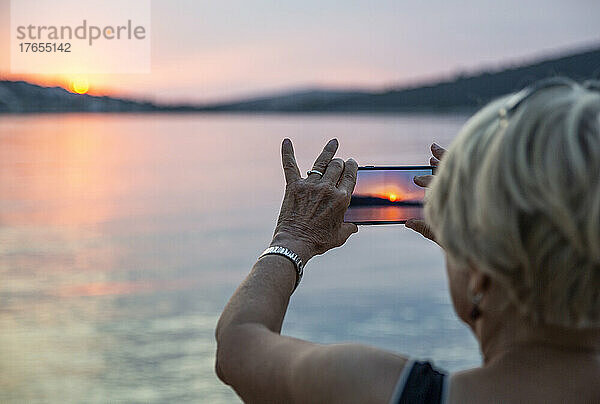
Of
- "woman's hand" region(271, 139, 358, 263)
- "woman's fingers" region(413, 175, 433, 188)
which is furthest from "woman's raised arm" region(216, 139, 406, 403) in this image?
"woman's fingers" region(413, 175, 433, 188)

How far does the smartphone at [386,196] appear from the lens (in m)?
1.19

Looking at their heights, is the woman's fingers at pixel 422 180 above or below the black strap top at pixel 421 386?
above

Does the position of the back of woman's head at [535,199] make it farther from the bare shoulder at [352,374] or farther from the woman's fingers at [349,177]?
the woman's fingers at [349,177]

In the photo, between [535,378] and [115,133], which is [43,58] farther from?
[115,133]

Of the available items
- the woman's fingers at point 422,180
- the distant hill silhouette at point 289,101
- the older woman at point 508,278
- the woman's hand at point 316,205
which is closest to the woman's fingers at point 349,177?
the woman's hand at point 316,205

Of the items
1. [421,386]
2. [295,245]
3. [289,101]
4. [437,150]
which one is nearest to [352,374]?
[421,386]

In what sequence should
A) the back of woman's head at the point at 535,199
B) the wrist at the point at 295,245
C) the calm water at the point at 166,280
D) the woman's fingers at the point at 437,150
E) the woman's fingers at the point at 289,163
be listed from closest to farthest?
the back of woman's head at the point at 535,199
the wrist at the point at 295,245
the woman's fingers at the point at 289,163
the woman's fingers at the point at 437,150
the calm water at the point at 166,280

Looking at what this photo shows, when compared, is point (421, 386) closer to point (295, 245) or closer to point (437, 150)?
point (295, 245)

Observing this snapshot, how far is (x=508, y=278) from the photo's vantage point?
0.70 m

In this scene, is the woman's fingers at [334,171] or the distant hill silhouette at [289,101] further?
the distant hill silhouette at [289,101]

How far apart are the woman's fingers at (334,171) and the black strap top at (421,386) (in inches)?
17.3

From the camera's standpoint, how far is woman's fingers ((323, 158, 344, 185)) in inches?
44.3

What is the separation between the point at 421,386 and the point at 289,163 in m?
0.50

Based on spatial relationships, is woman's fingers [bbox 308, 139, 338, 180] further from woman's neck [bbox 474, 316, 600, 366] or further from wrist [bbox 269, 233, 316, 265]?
woman's neck [bbox 474, 316, 600, 366]
